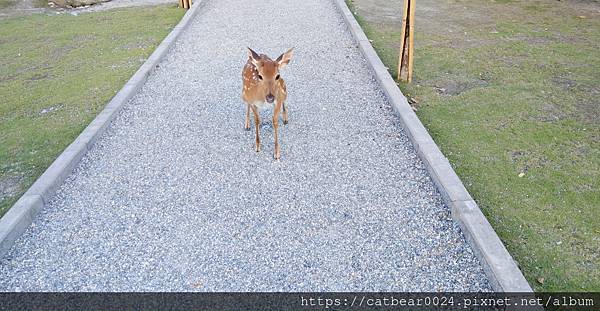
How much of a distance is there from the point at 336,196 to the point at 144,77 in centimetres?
461

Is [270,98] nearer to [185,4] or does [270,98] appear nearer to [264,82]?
[264,82]

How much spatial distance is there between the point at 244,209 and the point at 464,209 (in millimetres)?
2040

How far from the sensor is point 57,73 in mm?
8523

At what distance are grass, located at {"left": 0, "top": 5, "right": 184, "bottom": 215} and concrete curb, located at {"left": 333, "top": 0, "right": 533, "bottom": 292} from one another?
13.9 ft

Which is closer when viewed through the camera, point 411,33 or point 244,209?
point 244,209

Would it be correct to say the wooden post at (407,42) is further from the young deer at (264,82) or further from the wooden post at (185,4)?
the wooden post at (185,4)

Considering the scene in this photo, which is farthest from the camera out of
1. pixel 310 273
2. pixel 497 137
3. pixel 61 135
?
pixel 61 135

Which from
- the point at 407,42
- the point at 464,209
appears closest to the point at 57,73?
the point at 407,42

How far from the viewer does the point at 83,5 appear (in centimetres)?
1393

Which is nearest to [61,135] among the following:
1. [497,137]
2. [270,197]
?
[270,197]

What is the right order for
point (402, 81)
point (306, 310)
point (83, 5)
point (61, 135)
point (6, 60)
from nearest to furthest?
point (306, 310)
point (61, 135)
point (402, 81)
point (6, 60)
point (83, 5)

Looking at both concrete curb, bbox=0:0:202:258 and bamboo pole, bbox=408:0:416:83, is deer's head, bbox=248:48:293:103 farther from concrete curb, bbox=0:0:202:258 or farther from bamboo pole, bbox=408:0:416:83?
bamboo pole, bbox=408:0:416:83

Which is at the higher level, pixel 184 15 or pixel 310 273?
pixel 184 15

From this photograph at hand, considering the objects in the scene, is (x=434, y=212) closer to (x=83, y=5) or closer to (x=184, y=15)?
(x=184, y=15)
